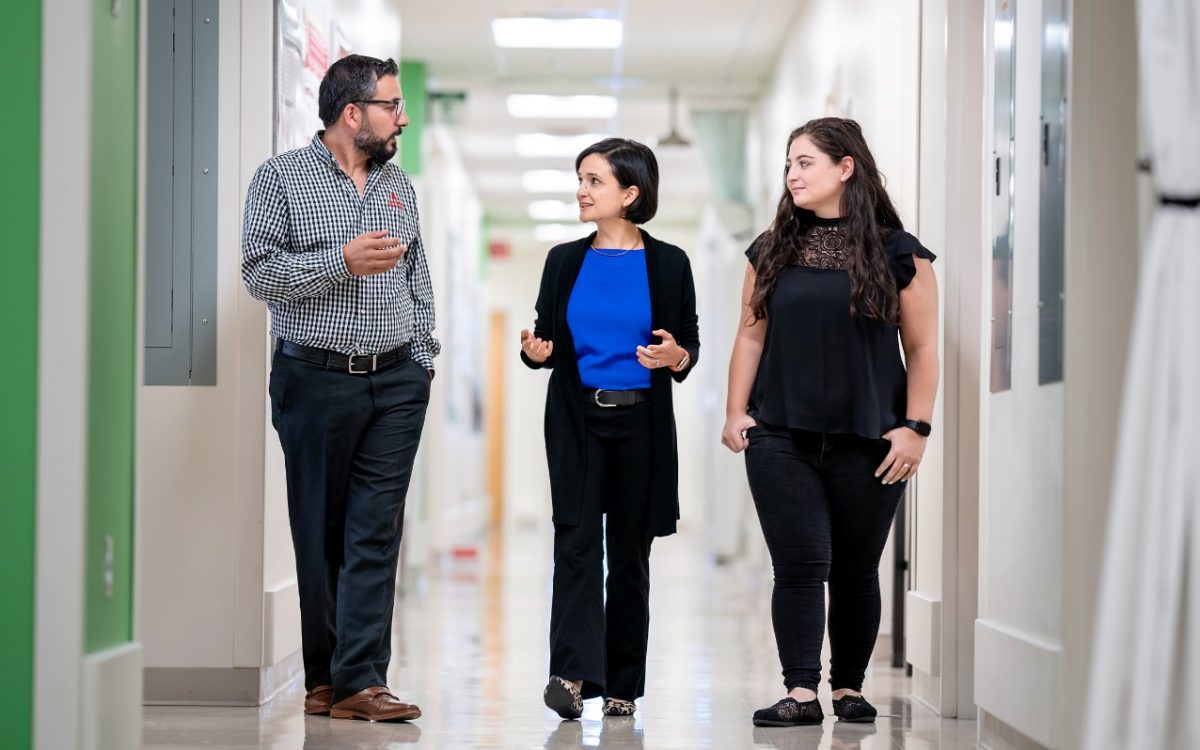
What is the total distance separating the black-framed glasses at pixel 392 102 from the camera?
12.2 ft

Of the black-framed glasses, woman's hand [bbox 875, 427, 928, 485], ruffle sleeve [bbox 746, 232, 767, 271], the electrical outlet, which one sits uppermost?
the black-framed glasses

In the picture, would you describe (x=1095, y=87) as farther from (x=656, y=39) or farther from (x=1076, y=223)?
(x=656, y=39)

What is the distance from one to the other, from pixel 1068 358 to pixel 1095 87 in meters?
0.48

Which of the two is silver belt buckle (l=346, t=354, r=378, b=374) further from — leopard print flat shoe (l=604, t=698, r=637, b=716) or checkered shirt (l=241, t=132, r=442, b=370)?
leopard print flat shoe (l=604, t=698, r=637, b=716)

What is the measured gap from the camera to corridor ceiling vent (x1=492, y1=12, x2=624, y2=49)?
8.23 meters

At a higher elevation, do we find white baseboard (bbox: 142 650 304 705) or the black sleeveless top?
the black sleeveless top

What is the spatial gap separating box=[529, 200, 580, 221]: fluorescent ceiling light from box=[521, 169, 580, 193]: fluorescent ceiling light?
67 centimetres

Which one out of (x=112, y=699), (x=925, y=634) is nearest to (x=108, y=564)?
(x=112, y=699)

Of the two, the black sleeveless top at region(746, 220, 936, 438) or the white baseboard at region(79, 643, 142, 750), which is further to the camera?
the black sleeveless top at region(746, 220, 936, 438)

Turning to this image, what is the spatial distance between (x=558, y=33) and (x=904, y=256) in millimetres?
5314

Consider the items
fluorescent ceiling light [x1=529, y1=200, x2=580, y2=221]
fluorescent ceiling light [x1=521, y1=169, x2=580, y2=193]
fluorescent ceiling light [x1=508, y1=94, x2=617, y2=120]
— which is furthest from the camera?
fluorescent ceiling light [x1=529, y1=200, x2=580, y2=221]

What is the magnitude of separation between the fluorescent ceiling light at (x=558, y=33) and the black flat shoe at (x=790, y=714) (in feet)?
17.8

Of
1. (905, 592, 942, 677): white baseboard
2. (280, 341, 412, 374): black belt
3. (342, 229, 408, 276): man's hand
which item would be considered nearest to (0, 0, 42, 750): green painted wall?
(342, 229, 408, 276): man's hand

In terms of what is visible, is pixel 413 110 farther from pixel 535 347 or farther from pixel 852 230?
pixel 852 230
